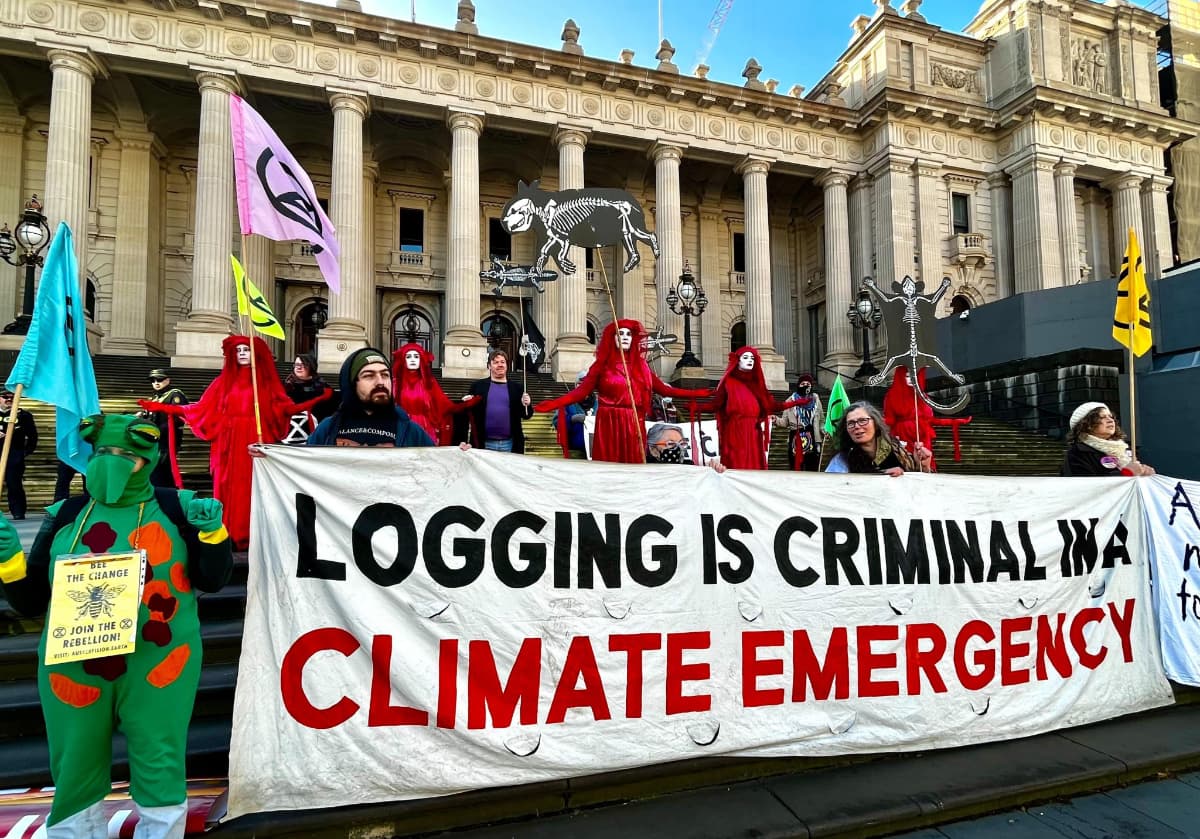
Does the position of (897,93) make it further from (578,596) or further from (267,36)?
(578,596)

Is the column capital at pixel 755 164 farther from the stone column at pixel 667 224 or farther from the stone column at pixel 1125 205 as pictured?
the stone column at pixel 1125 205

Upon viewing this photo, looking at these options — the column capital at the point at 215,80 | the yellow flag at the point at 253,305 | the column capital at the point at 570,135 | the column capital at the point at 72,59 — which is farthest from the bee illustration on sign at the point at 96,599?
Answer: the column capital at the point at 72,59

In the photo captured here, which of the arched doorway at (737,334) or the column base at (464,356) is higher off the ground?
the arched doorway at (737,334)

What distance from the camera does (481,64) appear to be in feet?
65.8

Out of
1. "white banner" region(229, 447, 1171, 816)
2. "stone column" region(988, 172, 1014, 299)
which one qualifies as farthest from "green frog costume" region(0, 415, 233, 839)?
"stone column" region(988, 172, 1014, 299)

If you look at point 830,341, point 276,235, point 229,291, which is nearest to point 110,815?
point 276,235

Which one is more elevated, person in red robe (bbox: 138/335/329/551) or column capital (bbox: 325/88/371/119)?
column capital (bbox: 325/88/371/119)

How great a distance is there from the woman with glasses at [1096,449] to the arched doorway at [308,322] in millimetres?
22865

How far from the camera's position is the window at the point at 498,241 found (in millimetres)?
24484

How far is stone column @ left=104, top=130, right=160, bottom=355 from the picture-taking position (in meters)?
19.5

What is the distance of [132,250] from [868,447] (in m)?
23.6

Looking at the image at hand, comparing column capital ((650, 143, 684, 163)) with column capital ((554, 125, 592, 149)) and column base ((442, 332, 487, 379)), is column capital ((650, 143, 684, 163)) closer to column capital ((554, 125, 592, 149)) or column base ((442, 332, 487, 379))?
column capital ((554, 125, 592, 149))

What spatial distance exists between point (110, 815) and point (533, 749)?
5.50 ft

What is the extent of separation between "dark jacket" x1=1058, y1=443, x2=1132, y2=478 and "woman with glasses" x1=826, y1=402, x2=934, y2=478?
138 cm
